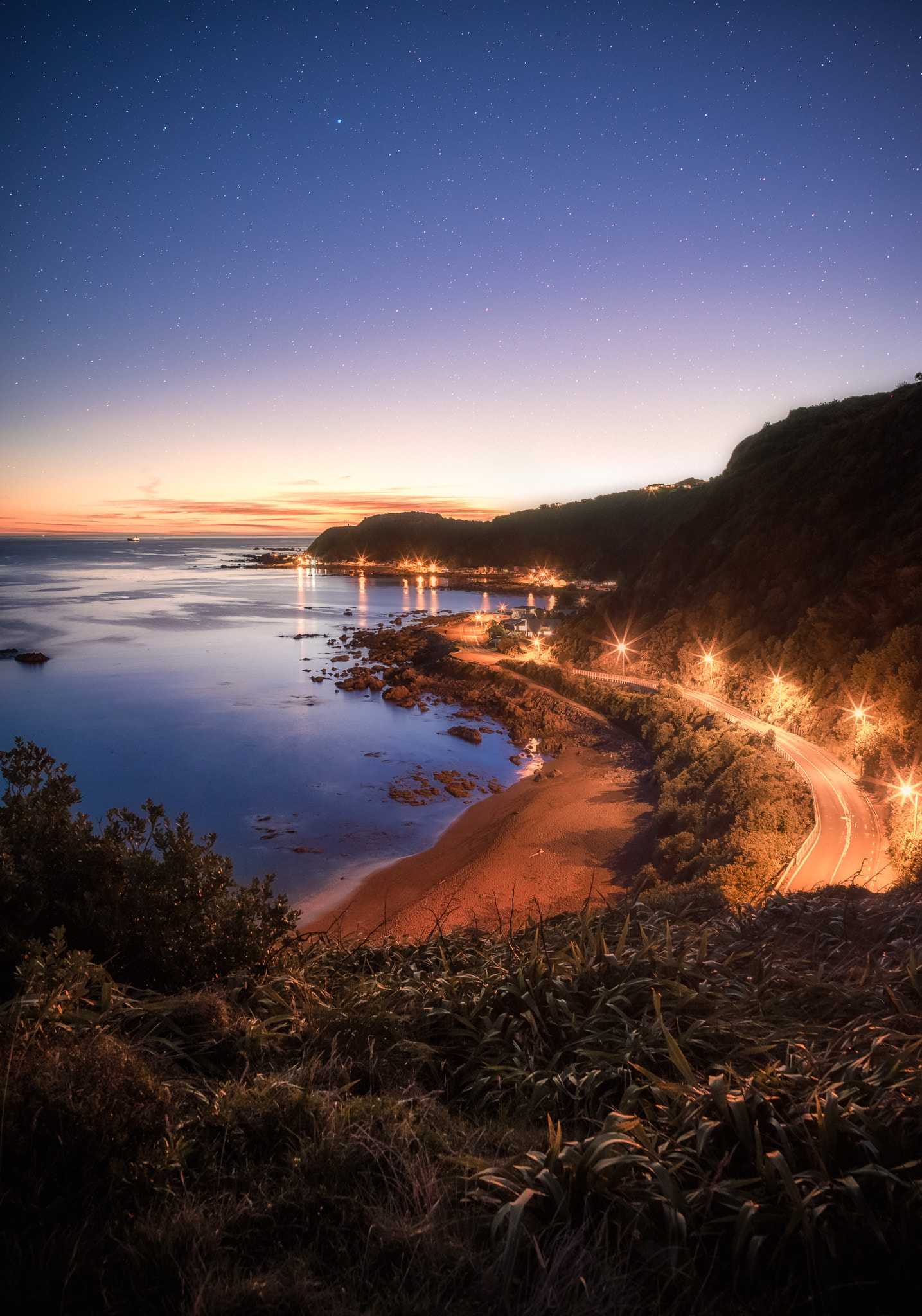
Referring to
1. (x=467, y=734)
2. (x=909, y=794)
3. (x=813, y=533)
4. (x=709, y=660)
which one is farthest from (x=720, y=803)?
(x=813, y=533)

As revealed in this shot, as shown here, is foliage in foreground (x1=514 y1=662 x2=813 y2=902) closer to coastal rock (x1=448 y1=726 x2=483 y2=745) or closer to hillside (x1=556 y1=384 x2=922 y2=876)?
hillside (x1=556 y1=384 x2=922 y2=876)

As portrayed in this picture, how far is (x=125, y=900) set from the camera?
16.9 ft

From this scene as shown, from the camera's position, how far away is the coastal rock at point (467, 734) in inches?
1316

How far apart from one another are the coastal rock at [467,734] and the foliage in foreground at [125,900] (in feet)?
91.4

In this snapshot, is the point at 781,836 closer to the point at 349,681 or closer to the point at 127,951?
the point at 127,951

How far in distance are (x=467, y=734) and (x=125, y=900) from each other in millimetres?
29183

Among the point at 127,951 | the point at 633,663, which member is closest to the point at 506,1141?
the point at 127,951

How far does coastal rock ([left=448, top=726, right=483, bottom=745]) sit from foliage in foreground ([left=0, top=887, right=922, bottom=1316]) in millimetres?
28806

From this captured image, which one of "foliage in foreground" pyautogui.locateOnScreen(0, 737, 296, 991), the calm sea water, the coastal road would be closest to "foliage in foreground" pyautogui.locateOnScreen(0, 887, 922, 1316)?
"foliage in foreground" pyautogui.locateOnScreen(0, 737, 296, 991)

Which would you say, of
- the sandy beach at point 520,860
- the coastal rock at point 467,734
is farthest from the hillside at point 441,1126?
the coastal rock at point 467,734

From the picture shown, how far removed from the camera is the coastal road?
46.5ft

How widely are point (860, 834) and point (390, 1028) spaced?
16794 mm

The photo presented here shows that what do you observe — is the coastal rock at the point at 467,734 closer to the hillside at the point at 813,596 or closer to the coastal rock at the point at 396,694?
the coastal rock at the point at 396,694

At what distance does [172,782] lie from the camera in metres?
27.6
